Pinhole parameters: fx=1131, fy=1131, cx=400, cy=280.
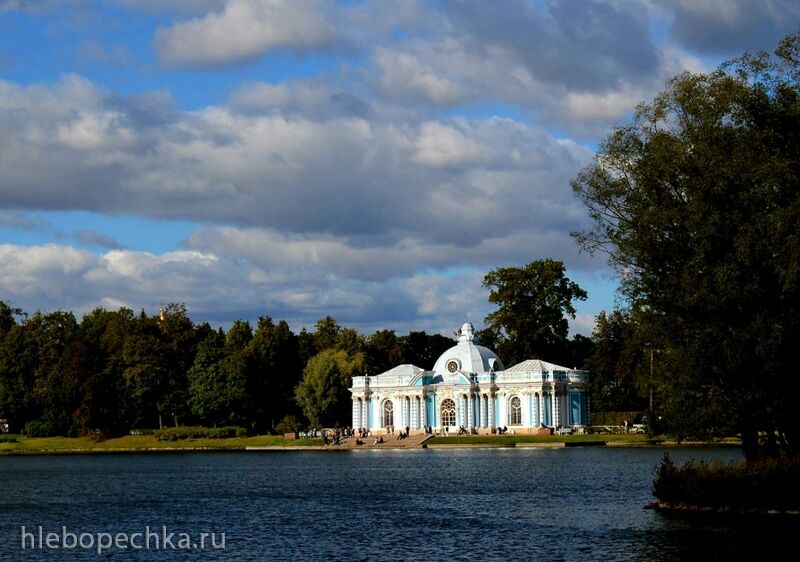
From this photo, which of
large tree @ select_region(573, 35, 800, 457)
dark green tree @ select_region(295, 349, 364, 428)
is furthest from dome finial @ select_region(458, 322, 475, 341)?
large tree @ select_region(573, 35, 800, 457)

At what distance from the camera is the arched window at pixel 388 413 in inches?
4498

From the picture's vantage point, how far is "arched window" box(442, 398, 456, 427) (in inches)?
4397

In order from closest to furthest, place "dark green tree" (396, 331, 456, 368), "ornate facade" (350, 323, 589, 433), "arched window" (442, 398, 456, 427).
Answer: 1. "ornate facade" (350, 323, 589, 433)
2. "arched window" (442, 398, 456, 427)
3. "dark green tree" (396, 331, 456, 368)

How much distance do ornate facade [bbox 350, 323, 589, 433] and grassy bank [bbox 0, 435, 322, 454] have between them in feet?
38.8

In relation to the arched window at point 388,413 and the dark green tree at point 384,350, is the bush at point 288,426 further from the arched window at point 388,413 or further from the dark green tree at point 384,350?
the dark green tree at point 384,350

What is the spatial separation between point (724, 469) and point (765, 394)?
3.11m

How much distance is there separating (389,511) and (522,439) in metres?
57.1

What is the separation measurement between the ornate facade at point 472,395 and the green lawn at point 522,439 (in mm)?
6741

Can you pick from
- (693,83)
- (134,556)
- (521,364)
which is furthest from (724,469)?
(521,364)

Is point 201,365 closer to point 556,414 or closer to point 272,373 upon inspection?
point 272,373

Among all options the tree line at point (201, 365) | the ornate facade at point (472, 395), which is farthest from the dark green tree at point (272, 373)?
the ornate facade at point (472, 395)

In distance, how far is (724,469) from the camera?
37250mm

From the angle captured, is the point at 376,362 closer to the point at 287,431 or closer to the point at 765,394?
the point at 287,431

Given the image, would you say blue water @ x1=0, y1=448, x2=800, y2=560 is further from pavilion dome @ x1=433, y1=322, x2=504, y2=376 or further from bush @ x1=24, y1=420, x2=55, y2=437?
bush @ x1=24, y1=420, x2=55, y2=437
